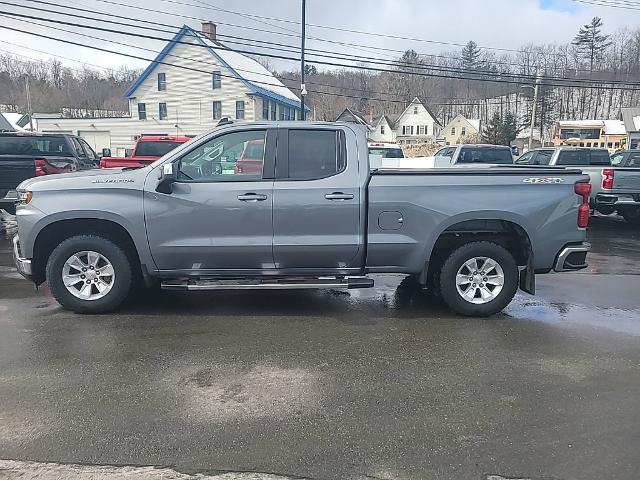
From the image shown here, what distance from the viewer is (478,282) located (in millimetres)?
5773

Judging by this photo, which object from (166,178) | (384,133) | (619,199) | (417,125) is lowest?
(619,199)

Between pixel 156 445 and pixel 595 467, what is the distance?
2.55 m

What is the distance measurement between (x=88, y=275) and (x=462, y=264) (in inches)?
154

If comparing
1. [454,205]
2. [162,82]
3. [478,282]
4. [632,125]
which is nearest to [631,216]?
[478,282]

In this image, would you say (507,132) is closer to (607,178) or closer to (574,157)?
(574,157)

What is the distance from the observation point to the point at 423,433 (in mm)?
3434

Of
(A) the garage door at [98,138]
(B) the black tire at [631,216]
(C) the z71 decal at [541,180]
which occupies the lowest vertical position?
(B) the black tire at [631,216]

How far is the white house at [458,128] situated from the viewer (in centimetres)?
8575

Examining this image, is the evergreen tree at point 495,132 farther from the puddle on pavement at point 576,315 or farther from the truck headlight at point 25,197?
the truck headlight at point 25,197

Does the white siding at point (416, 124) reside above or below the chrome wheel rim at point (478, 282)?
above

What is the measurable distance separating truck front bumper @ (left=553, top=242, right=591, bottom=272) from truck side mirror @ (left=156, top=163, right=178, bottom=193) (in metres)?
4.04

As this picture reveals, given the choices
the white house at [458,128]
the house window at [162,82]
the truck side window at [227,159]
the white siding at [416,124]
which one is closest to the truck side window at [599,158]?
the truck side window at [227,159]

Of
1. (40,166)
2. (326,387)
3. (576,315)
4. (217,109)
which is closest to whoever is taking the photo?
(326,387)

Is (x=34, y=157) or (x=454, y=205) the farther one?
(x=34, y=157)
